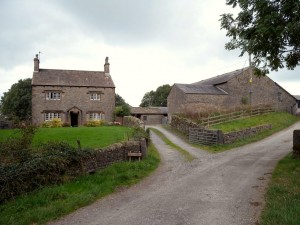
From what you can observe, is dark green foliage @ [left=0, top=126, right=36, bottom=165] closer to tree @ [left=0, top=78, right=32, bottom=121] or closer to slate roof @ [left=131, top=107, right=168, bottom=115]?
slate roof @ [left=131, top=107, right=168, bottom=115]

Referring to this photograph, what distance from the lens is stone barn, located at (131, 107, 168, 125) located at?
180ft

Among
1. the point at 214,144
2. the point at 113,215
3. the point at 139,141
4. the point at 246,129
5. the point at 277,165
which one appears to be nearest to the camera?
the point at 113,215

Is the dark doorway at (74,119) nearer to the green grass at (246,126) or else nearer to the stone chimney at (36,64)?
the stone chimney at (36,64)

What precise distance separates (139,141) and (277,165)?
7.33 m

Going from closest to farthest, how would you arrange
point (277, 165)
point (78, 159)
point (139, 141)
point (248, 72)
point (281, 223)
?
point (281, 223), point (78, 159), point (277, 165), point (139, 141), point (248, 72)

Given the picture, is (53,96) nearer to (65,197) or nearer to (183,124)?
(183,124)

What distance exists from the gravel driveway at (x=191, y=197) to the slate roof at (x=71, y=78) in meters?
27.9

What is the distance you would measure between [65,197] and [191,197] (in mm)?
4230

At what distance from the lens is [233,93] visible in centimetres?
4353

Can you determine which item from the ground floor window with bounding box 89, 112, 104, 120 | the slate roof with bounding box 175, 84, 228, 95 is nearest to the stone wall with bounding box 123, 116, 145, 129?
the ground floor window with bounding box 89, 112, 104, 120

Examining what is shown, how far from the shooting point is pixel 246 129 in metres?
25.0

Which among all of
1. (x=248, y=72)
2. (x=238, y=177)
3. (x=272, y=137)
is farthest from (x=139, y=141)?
(x=248, y=72)

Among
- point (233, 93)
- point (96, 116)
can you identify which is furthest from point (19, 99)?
point (233, 93)

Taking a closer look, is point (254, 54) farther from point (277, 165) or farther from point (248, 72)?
point (248, 72)
